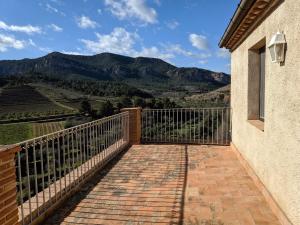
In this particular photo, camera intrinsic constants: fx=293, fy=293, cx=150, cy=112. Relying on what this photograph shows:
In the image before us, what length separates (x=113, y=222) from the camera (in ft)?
12.5

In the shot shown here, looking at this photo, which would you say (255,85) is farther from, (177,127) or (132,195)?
(177,127)

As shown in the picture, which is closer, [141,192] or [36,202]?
[36,202]

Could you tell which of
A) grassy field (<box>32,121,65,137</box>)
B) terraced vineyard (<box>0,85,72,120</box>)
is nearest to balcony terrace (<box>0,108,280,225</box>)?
grassy field (<box>32,121,65,137</box>)

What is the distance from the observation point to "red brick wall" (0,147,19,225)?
2.97m

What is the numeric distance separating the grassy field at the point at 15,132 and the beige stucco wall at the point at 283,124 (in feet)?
150

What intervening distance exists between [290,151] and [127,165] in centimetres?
407

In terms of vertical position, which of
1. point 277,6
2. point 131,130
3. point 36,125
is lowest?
point 36,125

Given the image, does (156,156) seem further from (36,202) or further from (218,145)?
(36,202)

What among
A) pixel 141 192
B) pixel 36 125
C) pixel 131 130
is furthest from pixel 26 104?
pixel 141 192

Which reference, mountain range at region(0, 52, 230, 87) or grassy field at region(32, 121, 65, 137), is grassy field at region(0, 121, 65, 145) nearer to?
grassy field at region(32, 121, 65, 137)

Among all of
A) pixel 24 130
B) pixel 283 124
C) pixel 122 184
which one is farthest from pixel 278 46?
pixel 24 130

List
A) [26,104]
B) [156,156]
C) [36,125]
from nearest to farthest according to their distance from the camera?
1. [156,156]
2. [36,125]
3. [26,104]

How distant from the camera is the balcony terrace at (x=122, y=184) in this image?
371 centimetres

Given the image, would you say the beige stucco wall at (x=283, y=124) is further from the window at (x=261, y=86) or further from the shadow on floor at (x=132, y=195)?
the shadow on floor at (x=132, y=195)
